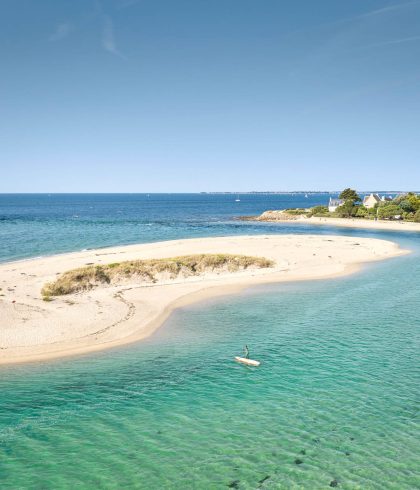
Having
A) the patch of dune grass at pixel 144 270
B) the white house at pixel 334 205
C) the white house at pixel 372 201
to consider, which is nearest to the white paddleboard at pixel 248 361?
the patch of dune grass at pixel 144 270

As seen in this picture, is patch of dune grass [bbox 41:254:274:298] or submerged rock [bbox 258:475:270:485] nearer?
submerged rock [bbox 258:475:270:485]

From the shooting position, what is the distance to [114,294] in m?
38.9

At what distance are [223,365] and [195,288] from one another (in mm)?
18344

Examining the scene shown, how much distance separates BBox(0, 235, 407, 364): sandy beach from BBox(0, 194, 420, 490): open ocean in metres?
2.35

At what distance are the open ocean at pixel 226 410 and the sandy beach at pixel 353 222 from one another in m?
86.9

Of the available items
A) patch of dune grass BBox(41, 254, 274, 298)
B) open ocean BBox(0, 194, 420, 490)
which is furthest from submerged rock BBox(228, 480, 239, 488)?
patch of dune grass BBox(41, 254, 274, 298)

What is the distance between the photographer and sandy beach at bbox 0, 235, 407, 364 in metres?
27.6

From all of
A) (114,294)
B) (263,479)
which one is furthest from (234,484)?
(114,294)

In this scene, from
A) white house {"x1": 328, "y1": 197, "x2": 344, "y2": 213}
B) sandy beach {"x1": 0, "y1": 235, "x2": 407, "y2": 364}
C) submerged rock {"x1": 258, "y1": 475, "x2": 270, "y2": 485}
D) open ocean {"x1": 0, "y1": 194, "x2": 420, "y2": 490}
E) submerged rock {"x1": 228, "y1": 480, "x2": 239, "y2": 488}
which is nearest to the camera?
submerged rock {"x1": 228, "y1": 480, "x2": 239, "y2": 488}

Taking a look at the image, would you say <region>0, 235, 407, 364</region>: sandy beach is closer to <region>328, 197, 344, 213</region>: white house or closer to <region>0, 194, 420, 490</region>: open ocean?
<region>0, 194, 420, 490</region>: open ocean

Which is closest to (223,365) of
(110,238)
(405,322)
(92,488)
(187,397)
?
(187,397)

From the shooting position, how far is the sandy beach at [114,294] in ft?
90.7

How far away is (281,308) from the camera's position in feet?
118

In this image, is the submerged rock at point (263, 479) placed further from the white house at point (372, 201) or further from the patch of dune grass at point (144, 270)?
the white house at point (372, 201)
